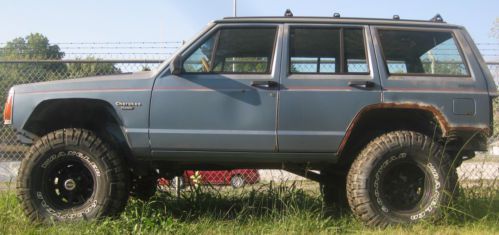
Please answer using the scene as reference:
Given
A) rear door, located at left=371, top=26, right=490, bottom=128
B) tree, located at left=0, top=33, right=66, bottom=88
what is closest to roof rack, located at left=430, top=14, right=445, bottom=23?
rear door, located at left=371, top=26, right=490, bottom=128

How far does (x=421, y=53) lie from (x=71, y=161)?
11.3 ft

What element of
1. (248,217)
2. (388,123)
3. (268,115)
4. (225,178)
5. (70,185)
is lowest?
(225,178)

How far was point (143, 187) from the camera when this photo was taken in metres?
5.39

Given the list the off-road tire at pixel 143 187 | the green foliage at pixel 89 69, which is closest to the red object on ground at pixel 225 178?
the off-road tire at pixel 143 187

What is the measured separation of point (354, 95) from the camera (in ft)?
14.8

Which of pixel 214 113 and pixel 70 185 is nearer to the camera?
pixel 214 113

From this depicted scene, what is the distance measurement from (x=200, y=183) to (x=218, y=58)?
1.49m

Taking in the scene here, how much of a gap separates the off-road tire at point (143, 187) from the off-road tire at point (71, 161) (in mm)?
731

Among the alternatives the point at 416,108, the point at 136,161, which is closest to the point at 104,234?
the point at 136,161

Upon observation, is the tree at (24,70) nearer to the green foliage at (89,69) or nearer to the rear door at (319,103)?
the green foliage at (89,69)

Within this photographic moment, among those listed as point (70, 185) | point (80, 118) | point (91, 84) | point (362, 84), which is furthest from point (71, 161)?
point (362, 84)

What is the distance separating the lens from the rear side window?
15.6 ft

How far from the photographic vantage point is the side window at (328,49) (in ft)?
15.5

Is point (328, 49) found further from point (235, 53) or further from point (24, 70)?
point (24, 70)
